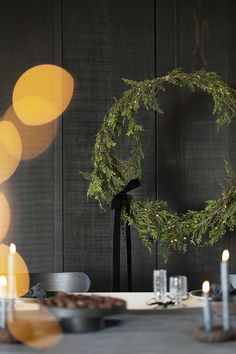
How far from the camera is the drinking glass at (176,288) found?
229 centimetres

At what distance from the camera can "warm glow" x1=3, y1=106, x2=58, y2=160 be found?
395cm

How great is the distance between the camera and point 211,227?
3.56 m

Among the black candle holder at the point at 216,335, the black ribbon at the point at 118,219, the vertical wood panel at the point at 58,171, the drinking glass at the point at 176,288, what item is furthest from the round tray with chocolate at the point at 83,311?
the vertical wood panel at the point at 58,171

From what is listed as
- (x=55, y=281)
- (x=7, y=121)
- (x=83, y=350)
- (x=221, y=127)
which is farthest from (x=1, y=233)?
(x=83, y=350)

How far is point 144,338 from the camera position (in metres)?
1.88

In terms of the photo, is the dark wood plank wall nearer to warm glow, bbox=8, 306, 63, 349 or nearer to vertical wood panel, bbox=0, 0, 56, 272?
vertical wood panel, bbox=0, 0, 56, 272

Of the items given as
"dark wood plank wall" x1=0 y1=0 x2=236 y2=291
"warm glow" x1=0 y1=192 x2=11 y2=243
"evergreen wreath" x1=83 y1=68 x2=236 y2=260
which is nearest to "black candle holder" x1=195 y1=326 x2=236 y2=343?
"evergreen wreath" x1=83 y1=68 x2=236 y2=260

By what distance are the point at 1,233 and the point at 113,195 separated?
77 cm

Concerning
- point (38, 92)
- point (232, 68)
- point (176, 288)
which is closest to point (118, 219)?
point (38, 92)

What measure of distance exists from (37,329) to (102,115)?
2.23 metres

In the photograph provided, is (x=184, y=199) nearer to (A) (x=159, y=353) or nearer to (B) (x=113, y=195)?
(B) (x=113, y=195)

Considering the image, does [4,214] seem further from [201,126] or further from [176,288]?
[176,288]

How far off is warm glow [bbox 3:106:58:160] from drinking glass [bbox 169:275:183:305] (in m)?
1.83

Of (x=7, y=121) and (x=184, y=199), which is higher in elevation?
(x=7, y=121)
